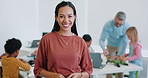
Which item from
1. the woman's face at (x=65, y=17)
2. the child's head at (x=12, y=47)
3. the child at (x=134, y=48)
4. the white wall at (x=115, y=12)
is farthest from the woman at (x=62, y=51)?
the white wall at (x=115, y=12)

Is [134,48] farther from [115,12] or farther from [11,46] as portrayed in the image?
[11,46]

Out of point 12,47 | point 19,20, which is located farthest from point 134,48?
point 19,20

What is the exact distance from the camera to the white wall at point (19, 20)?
11.9 ft

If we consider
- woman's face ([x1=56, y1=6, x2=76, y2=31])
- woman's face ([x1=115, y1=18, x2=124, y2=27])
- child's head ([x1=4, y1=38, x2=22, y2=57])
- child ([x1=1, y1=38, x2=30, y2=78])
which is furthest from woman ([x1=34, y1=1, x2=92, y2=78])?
woman's face ([x1=115, y1=18, x2=124, y2=27])

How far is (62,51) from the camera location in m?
1.12

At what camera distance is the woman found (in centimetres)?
112

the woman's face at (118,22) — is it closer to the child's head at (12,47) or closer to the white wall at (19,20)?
the child's head at (12,47)

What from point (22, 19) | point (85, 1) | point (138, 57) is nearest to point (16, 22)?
point (22, 19)

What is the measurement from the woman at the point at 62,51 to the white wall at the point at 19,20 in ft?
9.10

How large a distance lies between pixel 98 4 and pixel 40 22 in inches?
57.0

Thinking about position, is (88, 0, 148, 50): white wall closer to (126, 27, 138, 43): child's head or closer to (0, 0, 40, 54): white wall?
(126, 27, 138, 43): child's head

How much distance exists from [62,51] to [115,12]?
116 inches

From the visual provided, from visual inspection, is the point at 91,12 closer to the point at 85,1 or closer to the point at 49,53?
the point at 85,1

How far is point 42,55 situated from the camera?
45.8 inches
